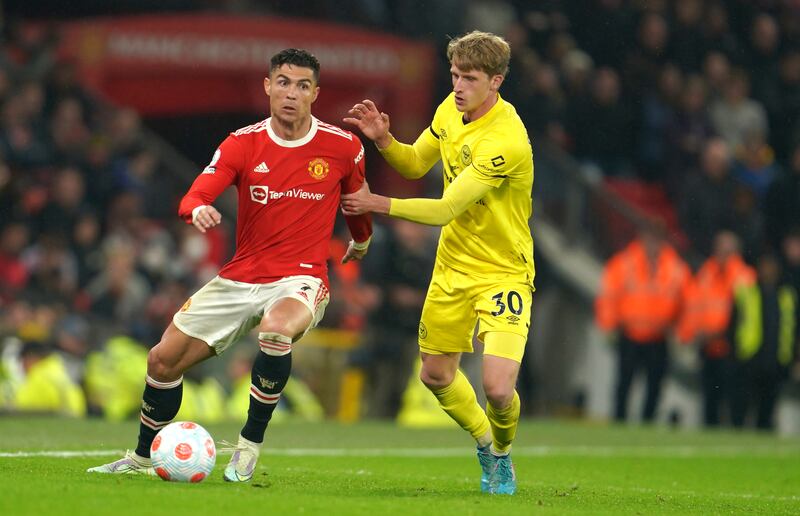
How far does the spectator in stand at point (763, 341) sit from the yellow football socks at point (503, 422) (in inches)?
410

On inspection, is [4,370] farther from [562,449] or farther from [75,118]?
[562,449]

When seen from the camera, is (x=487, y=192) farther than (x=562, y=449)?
No

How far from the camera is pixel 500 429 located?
28.7 feet

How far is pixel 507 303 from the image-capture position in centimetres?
873

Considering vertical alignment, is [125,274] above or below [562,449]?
above

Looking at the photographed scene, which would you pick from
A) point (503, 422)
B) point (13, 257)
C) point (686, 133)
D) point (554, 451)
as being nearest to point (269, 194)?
point (503, 422)

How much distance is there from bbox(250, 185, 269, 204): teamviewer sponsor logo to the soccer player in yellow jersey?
438mm

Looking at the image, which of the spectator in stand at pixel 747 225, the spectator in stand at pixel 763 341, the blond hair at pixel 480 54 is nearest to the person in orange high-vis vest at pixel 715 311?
the spectator in stand at pixel 763 341

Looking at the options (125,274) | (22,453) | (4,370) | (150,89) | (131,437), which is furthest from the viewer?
(150,89)

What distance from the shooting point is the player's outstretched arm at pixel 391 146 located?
8.95 m

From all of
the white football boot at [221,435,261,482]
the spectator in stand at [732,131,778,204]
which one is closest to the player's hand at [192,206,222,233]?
the white football boot at [221,435,261,482]

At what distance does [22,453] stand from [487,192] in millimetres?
3555

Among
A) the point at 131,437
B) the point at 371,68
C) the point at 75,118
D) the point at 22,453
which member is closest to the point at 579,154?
the point at 371,68

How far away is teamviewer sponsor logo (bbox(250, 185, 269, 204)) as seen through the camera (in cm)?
857
